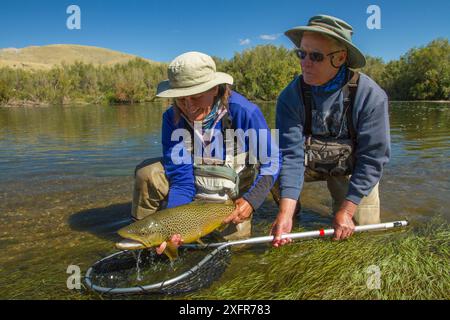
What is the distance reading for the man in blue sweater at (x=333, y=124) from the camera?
302cm

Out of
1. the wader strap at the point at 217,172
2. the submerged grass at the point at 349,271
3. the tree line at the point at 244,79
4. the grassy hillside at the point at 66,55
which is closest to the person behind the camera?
the submerged grass at the point at 349,271

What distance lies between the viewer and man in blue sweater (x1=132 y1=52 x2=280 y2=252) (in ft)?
10.9


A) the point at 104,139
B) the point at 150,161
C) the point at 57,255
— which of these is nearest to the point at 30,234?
the point at 57,255

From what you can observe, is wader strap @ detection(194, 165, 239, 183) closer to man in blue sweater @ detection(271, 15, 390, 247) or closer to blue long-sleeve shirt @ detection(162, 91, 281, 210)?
blue long-sleeve shirt @ detection(162, 91, 281, 210)

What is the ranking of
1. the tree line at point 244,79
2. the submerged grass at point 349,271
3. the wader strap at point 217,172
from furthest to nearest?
the tree line at point 244,79 < the wader strap at point 217,172 < the submerged grass at point 349,271

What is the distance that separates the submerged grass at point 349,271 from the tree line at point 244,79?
55.5 meters

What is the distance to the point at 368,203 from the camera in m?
3.76

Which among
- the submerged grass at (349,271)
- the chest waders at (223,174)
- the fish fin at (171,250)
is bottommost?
the submerged grass at (349,271)

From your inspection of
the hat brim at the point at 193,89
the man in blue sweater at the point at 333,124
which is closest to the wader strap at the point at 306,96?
the man in blue sweater at the point at 333,124

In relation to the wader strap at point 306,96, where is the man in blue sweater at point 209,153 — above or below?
below

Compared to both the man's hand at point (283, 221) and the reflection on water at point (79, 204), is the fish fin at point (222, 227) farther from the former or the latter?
the reflection on water at point (79, 204)

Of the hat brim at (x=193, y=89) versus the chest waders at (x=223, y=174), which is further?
the chest waders at (x=223, y=174)

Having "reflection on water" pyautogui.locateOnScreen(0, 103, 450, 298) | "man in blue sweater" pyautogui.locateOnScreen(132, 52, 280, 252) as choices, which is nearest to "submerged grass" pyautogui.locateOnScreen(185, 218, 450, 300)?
"man in blue sweater" pyautogui.locateOnScreen(132, 52, 280, 252)

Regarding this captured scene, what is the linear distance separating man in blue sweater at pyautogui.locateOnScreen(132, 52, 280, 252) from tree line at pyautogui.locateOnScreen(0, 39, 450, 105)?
55856 millimetres
